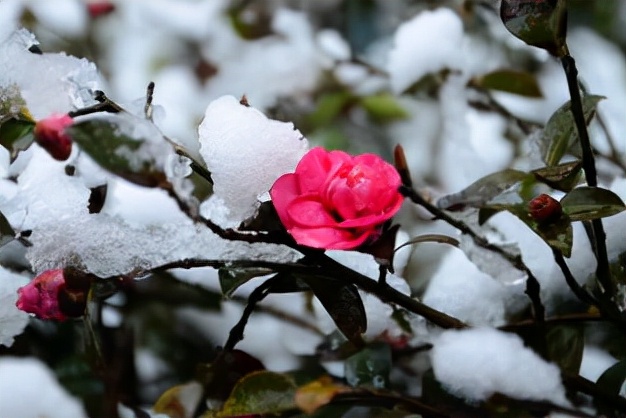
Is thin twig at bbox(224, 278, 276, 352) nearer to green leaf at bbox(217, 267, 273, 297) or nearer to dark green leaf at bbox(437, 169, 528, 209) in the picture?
green leaf at bbox(217, 267, 273, 297)

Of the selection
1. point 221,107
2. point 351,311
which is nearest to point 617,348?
point 351,311

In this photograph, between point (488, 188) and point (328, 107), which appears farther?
point (328, 107)

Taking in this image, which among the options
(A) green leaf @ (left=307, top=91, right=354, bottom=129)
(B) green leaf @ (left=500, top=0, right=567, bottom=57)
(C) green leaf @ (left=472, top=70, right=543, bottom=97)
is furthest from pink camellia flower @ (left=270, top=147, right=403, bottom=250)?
(A) green leaf @ (left=307, top=91, right=354, bottom=129)

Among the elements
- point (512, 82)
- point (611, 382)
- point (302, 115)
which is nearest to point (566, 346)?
point (611, 382)

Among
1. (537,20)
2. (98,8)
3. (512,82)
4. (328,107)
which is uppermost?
(98,8)

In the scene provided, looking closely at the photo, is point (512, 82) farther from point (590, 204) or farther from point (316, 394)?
point (316, 394)

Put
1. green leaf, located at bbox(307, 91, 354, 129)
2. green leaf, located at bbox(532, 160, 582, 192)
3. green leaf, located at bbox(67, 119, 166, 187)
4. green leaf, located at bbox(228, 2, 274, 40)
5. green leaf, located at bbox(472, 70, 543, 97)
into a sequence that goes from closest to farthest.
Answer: green leaf, located at bbox(67, 119, 166, 187), green leaf, located at bbox(532, 160, 582, 192), green leaf, located at bbox(472, 70, 543, 97), green leaf, located at bbox(307, 91, 354, 129), green leaf, located at bbox(228, 2, 274, 40)

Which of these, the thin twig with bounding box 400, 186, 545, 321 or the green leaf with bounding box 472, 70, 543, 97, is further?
the green leaf with bounding box 472, 70, 543, 97
